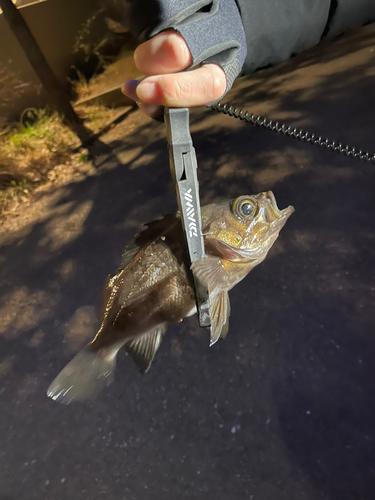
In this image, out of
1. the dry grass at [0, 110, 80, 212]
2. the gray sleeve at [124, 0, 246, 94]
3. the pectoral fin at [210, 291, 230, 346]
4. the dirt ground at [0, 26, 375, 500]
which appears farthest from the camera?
the dry grass at [0, 110, 80, 212]

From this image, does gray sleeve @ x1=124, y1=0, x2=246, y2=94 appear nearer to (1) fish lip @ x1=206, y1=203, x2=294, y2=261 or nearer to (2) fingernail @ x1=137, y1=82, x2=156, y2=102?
(2) fingernail @ x1=137, y1=82, x2=156, y2=102

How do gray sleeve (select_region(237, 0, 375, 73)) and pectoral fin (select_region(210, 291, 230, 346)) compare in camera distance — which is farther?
gray sleeve (select_region(237, 0, 375, 73))

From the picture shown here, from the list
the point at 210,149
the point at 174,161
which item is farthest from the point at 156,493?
the point at 210,149

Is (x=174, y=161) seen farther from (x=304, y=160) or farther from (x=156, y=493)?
(x=304, y=160)

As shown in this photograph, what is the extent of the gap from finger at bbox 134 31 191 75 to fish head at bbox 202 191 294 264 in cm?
66

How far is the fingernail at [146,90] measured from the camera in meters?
1.07

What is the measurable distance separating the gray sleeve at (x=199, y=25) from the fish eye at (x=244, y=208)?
0.54 meters

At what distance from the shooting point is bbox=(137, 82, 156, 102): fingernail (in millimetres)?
1070

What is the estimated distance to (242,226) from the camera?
5.07 feet

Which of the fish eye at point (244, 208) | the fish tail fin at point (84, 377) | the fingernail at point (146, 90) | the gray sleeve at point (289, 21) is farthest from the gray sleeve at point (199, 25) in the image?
the gray sleeve at point (289, 21)

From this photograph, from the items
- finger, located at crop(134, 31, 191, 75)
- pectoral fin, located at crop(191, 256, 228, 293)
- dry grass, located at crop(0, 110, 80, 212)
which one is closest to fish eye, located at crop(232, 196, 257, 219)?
pectoral fin, located at crop(191, 256, 228, 293)

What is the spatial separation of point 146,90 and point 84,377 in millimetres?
1331

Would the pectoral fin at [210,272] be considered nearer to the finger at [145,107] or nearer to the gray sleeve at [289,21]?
the finger at [145,107]

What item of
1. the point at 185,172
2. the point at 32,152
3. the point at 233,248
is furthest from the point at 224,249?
the point at 32,152
